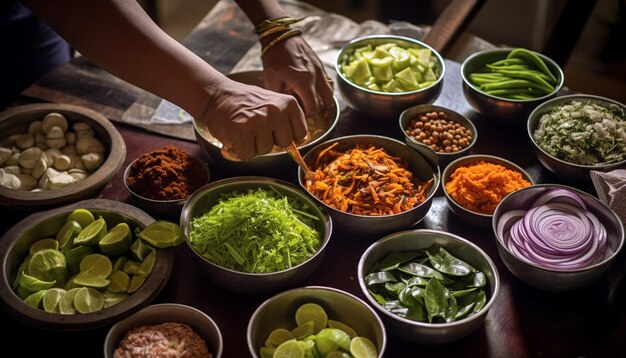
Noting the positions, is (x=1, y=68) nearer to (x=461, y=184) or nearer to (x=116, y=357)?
(x=116, y=357)

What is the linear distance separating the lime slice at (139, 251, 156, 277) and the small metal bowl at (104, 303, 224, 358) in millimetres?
179

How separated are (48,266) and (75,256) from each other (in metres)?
0.08

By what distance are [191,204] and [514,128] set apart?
4.56 ft

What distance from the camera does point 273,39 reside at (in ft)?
8.09

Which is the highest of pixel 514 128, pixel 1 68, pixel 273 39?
pixel 273 39

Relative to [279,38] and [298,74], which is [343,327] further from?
[279,38]

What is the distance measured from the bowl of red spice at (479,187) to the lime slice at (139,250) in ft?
3.34

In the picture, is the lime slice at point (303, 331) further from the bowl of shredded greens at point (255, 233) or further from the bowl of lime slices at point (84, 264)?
the bowl of lime slices at point (84, 264)

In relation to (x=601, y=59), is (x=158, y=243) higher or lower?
higher

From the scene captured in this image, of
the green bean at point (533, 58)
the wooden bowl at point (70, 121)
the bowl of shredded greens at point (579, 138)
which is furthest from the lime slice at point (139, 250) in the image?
the green bean at point (533, 58)

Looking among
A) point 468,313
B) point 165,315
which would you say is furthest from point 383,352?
point 165,315

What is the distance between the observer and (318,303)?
1.86m

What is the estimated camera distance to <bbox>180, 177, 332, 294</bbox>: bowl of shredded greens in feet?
6.18

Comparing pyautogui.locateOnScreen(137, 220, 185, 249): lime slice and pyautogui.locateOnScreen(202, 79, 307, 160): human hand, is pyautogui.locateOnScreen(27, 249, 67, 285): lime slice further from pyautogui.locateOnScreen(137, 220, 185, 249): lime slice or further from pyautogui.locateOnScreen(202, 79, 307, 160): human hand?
pyautogui.locateOnScreen(202, 79, 307, 160): human hand
